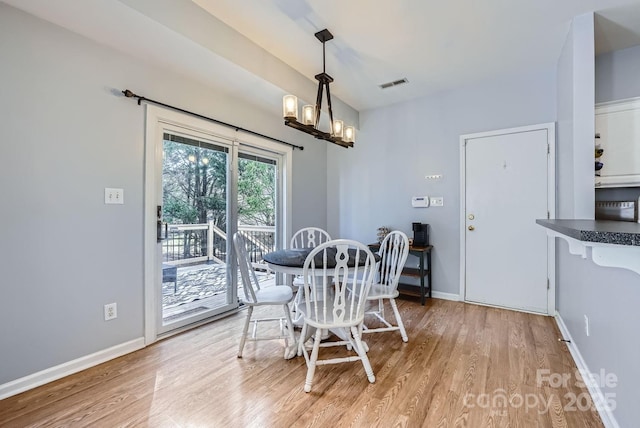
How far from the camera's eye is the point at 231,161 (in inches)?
126

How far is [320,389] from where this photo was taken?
184cm

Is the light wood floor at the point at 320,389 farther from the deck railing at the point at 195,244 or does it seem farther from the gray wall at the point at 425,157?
the gray wall at the point at 425,157

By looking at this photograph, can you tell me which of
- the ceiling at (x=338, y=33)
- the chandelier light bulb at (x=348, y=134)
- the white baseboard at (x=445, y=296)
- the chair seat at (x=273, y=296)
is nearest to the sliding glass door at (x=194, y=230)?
the ceiling at (x=338, y=33)

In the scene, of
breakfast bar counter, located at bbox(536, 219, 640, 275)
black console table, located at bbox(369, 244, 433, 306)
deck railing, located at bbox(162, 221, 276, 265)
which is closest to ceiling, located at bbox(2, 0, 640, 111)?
deck railing, located at bbox(162, 221, 276, 265)

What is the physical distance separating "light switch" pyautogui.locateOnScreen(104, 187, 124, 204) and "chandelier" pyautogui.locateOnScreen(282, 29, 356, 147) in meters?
1.42

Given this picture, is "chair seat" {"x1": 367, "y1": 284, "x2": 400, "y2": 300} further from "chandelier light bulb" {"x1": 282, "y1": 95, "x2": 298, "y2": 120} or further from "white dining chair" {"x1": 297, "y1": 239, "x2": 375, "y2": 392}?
"chandelier light bulb" {"x1": 282, "y1": 95, "x2": 298, "y2": 120}

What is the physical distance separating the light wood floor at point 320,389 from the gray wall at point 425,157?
1604mm

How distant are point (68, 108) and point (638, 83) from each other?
4.62 m

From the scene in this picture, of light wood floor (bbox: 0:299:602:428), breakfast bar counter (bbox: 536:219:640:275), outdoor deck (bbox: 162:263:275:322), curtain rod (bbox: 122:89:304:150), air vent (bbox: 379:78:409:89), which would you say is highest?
air vent (bbox: 379:78:409:89)

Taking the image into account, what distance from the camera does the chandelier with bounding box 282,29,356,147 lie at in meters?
2.21

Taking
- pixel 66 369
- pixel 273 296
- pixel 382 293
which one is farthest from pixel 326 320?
pixel 66 369

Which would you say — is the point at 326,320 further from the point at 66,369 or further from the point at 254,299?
the point at 66,369

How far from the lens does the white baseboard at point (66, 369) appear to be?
5.83 ft

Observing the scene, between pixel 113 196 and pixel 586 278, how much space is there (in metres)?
3.47
